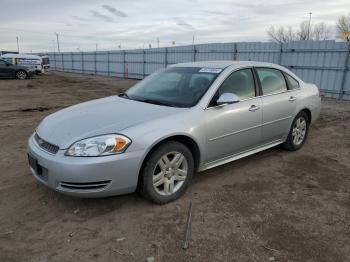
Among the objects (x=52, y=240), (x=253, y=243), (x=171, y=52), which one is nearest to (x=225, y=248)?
(x=253, y=243)

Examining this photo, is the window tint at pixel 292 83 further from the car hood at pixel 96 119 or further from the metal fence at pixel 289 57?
the metal fence at pixel 289 57

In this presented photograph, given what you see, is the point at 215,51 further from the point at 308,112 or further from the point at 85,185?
the point at 85,185

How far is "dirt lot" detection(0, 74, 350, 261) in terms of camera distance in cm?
289

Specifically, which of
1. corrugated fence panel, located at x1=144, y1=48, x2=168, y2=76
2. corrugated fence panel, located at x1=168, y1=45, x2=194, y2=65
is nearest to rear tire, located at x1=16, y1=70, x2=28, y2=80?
corrugated fence panel, located at x1=144, y1=48, x2=168, y2=76

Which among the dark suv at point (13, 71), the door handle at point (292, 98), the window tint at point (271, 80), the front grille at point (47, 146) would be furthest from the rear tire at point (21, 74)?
the door handle at point (292, 98)

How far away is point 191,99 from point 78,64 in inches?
1470

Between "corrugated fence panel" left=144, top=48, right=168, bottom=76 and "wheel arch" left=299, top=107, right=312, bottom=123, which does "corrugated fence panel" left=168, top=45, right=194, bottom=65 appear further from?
"wheel arch" left=299, top=107, right=312, bottom=123

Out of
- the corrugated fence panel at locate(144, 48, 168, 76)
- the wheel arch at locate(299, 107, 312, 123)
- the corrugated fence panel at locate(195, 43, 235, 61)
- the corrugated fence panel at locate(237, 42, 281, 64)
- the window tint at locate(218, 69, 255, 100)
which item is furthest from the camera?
the corrugated fence panel at locate(144, 48, 168, 76)

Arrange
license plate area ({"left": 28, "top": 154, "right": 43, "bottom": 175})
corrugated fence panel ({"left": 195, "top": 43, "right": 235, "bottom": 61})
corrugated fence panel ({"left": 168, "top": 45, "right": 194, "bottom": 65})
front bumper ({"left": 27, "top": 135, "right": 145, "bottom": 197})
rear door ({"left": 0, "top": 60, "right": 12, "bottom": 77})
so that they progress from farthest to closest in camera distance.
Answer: rear door ({"left": 0, "top": 60, "right": 12, "bottom": 77}) → corrugated fence panel ({"left": 168, "top": 45, "right": 194, "bottom": 65}) → corrugated fence panel ({"left": 195, "top": 43, "right": 235, "bottom": 61}) → license plate area ({"left": 28, "top": 154, "right": 43, "bottom": 175}) → front bumper ({"left": 27, "top": 135, "right": 145, "bottom": 197})

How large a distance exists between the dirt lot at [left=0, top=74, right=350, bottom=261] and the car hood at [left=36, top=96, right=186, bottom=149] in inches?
30.5

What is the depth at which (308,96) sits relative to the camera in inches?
225

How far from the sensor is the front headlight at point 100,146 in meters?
3.23

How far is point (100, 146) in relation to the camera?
3252 millimetres

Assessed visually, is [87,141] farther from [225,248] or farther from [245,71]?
[245,71]
